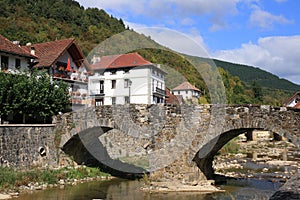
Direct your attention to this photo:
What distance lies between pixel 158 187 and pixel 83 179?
14.9ft

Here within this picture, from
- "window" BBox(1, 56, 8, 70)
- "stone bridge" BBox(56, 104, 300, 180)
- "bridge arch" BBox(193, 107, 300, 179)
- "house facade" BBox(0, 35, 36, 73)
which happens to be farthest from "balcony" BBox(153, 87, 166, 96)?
"bridge arch" BBox(193, 107, 300, 179)

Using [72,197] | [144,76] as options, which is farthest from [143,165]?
[144,76]

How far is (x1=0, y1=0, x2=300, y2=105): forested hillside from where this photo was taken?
3791 cm

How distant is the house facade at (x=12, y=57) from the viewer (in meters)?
22.5

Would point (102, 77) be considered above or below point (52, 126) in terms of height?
above

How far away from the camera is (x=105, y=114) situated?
17.0 metres

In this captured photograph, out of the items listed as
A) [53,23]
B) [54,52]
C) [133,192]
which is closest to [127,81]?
[54,52]

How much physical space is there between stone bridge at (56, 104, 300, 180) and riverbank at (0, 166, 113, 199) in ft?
4.30

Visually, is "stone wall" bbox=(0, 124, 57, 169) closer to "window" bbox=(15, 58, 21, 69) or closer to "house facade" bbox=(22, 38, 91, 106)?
"window" bbox=(15, 58, 21, 69)

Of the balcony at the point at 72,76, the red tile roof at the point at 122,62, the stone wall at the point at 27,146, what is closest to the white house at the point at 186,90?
the red tile roof at the point at 122,62

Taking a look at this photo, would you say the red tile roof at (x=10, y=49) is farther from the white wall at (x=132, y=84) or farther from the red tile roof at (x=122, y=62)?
the red tile roof at (x=122, y=62)

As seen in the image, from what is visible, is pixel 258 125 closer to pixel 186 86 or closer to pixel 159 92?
pixel 159 92

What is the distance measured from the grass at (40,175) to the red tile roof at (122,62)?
46.1 ft

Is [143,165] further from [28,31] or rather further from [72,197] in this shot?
[28,31]
